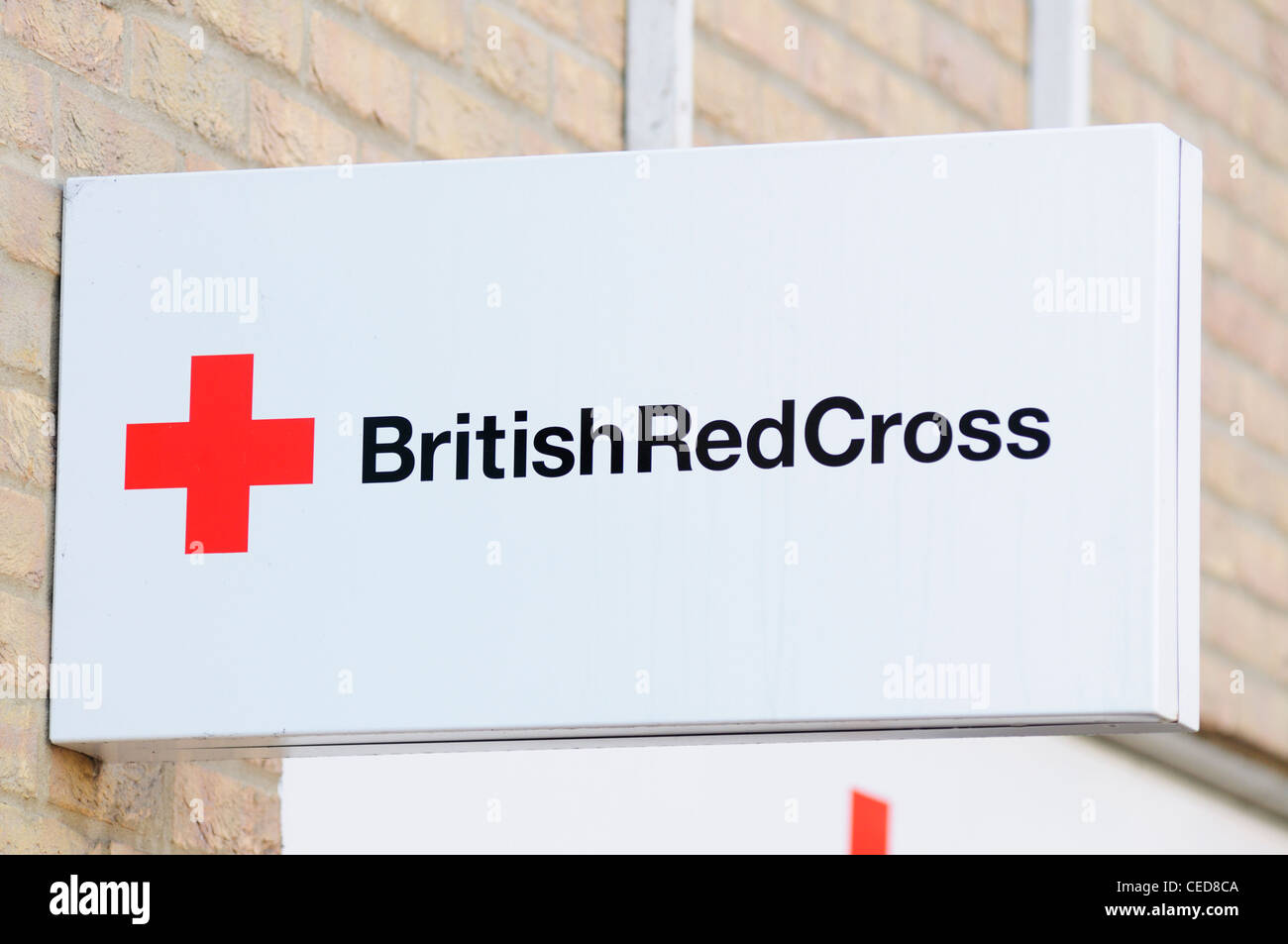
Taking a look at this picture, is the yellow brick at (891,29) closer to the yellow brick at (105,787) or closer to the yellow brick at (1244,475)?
the yellow brick at (1244,475)

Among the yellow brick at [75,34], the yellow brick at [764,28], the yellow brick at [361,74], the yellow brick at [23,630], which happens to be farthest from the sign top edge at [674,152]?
the yellow brick at [764,28]

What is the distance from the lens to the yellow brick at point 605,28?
13.6 ft

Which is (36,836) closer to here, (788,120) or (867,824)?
(867,824)

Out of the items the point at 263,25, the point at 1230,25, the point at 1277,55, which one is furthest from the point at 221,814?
the point at 1277,55

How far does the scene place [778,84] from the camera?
15.0ft

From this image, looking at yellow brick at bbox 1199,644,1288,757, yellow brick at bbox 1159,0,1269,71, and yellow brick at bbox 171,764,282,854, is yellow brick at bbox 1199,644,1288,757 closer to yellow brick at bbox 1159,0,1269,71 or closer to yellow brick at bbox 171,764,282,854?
yellow brick at bbox 1159,0,1269,71

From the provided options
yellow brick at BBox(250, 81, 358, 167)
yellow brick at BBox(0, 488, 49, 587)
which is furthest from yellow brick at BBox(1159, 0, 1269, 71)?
yellow brick at BBox(0, 488, 49, 587)

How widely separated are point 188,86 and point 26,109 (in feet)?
1.06

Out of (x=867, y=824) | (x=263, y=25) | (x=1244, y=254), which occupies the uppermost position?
(x=1244, y=254)

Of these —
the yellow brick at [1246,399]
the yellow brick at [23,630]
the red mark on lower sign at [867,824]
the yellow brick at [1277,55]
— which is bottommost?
the red mark on lower sign at [867,824]

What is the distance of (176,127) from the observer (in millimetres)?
3246

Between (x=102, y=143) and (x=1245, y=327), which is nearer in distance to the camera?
(x=102, y=143)

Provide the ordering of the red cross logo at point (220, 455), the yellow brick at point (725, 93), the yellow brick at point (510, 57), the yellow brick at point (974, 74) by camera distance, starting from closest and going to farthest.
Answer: the red cross logo at point (220, 455)
the yellow brick at point (510, 57)
the yellow brick at point (725, 93)
the yellow brick at point (974, 74)

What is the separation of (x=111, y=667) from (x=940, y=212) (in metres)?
1.00
